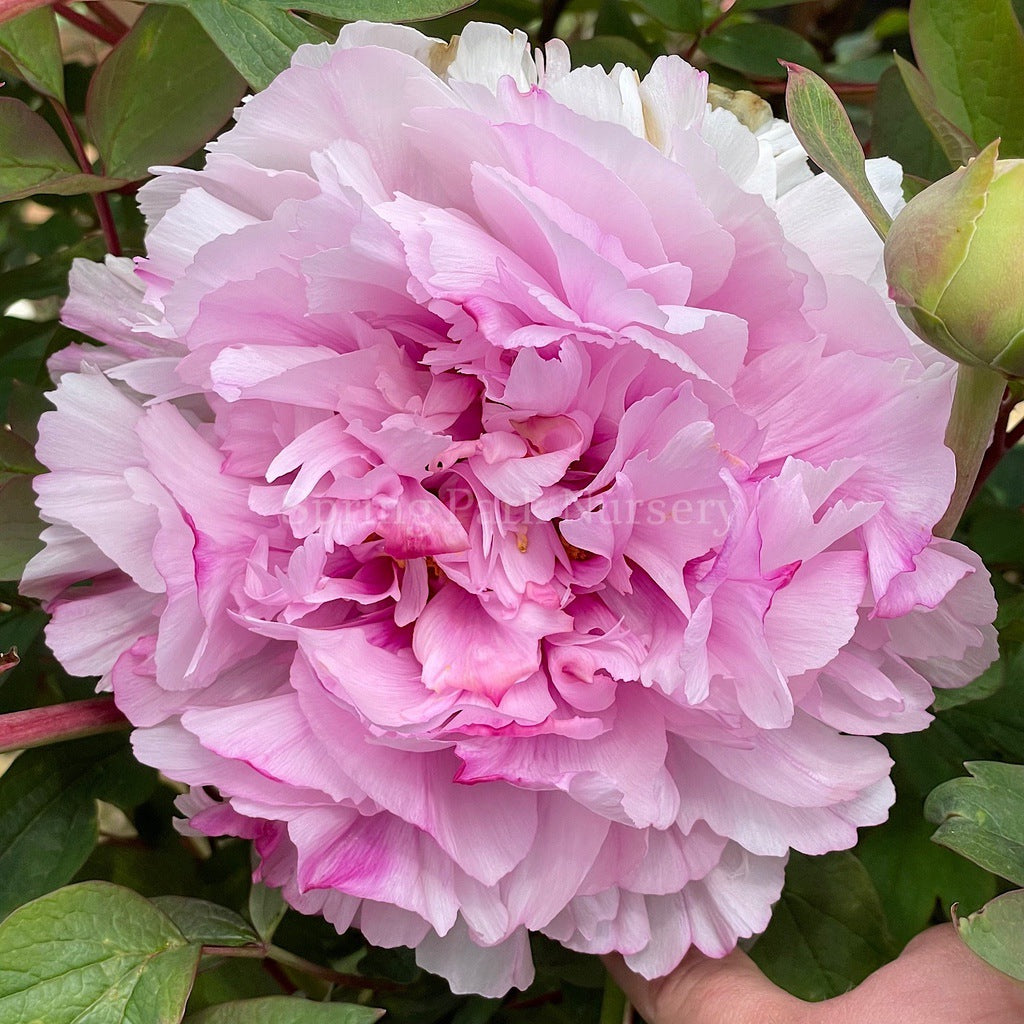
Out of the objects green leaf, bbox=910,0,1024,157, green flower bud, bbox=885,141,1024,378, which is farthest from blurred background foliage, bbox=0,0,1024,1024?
green flower bud, bbox=885,141,1024,378

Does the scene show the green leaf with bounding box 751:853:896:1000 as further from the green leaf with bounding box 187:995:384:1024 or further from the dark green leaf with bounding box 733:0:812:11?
the dark green leaf with bounding box 733:0:812:11

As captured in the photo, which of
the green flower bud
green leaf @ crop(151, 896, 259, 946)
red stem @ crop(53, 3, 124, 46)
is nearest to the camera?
the green flower bud

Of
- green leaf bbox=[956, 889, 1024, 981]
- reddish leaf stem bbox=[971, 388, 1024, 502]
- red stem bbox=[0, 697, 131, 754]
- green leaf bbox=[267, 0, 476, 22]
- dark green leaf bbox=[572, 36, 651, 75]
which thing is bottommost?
red stem bbox=[0, 697, 131, 754]

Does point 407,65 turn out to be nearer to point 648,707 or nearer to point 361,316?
point 361,316

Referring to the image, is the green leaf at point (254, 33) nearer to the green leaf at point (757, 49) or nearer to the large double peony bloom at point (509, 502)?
the large double peony bloom at point (509, 502)

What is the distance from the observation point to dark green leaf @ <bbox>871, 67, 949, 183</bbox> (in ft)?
1.49

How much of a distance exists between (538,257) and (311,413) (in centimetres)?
8

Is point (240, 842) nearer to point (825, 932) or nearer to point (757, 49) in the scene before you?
point (825, 932)

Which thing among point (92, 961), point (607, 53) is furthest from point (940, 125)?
point (92, 961)

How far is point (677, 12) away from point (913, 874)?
1.23 feet

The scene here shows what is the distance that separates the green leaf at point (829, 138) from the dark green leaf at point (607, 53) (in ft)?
0.53

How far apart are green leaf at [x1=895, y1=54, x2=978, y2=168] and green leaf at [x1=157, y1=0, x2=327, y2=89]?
0.19 metres

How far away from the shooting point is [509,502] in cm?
33

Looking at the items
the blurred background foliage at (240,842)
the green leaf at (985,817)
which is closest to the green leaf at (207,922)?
the blurred background foliage at (240,842)
